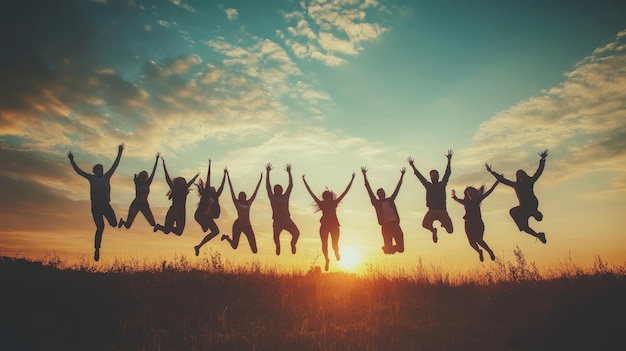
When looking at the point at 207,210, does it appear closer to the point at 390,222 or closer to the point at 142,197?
the point at 142,197

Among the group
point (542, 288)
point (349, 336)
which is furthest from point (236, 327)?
point (542, 288)

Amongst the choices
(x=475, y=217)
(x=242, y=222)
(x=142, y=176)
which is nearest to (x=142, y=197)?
(x=142, y=176)

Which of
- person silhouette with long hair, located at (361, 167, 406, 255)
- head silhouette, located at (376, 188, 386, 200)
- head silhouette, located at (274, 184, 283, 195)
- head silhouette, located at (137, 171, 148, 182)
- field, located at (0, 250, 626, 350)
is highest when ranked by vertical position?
head silhouette, located at (137, 171, 148, 182)

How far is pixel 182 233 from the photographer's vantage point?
1401cm

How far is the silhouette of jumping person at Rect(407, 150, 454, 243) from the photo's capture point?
13.5 m

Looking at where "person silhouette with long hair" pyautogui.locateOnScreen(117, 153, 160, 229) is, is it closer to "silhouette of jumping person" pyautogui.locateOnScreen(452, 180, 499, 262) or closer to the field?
the field

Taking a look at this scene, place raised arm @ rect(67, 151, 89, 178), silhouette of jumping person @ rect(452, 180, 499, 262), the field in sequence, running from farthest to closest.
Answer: silhouette of jumping person @ rect(452, 180, 499, 262), raised arm @ rect(67, 151, 89, 178), the field

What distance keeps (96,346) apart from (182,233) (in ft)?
19.8

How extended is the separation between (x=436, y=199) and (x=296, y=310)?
6371 millimetres

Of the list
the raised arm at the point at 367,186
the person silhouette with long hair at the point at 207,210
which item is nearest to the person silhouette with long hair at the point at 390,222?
the raised arm at the point at 367,186

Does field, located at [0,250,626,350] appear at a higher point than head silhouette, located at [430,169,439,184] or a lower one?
lower

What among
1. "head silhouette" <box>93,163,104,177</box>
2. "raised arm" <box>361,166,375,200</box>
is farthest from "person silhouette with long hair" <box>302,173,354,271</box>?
"head silhouette" <box>93,163,104,177</box>

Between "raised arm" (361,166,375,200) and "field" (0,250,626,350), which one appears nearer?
"field" (0,250,626,350)

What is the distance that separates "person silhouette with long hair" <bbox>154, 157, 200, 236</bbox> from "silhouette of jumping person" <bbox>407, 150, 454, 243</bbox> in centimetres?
825
